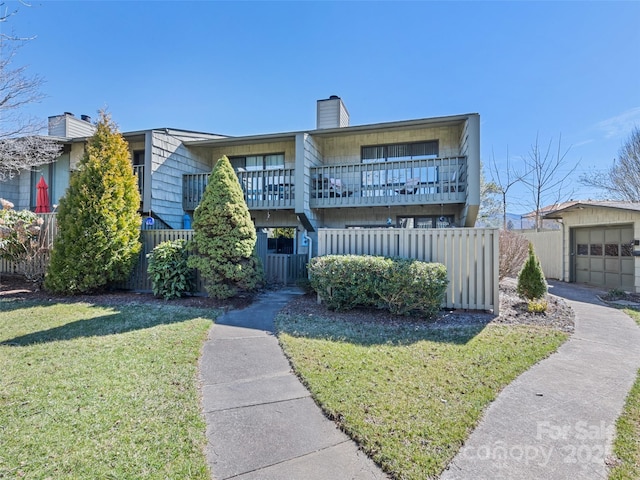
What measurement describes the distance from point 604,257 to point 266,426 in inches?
525

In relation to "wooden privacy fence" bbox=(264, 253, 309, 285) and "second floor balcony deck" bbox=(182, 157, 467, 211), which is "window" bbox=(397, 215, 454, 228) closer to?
"second floor balcony deck" bbox=(182, 157, 467, 211)

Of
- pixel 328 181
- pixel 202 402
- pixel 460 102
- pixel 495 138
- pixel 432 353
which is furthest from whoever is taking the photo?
pixel 495 138

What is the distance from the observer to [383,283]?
6.16 metres

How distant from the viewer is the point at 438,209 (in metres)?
11.7

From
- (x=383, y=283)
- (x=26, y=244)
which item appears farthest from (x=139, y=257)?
(x=383, y=283)

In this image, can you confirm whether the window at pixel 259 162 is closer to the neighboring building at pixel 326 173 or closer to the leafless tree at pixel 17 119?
the neighboring building at pixel 326 173

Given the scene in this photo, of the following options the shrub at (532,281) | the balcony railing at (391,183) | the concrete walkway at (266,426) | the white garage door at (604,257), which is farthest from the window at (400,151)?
the concrete walkway at (266,426)

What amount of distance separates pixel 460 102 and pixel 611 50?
555 cm

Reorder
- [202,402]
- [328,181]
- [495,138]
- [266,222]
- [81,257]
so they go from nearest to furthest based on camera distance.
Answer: [202,402], [81,257], [328,181], [266,222], [495,138]

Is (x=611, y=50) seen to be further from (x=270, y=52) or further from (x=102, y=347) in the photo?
(x=102, y=347)

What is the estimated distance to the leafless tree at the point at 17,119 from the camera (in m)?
8.62

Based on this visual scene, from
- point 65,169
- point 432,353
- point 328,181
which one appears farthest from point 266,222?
point 432,353

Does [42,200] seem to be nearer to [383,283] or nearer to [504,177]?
[383,283]

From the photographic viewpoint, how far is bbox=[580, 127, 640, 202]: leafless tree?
1694cm
